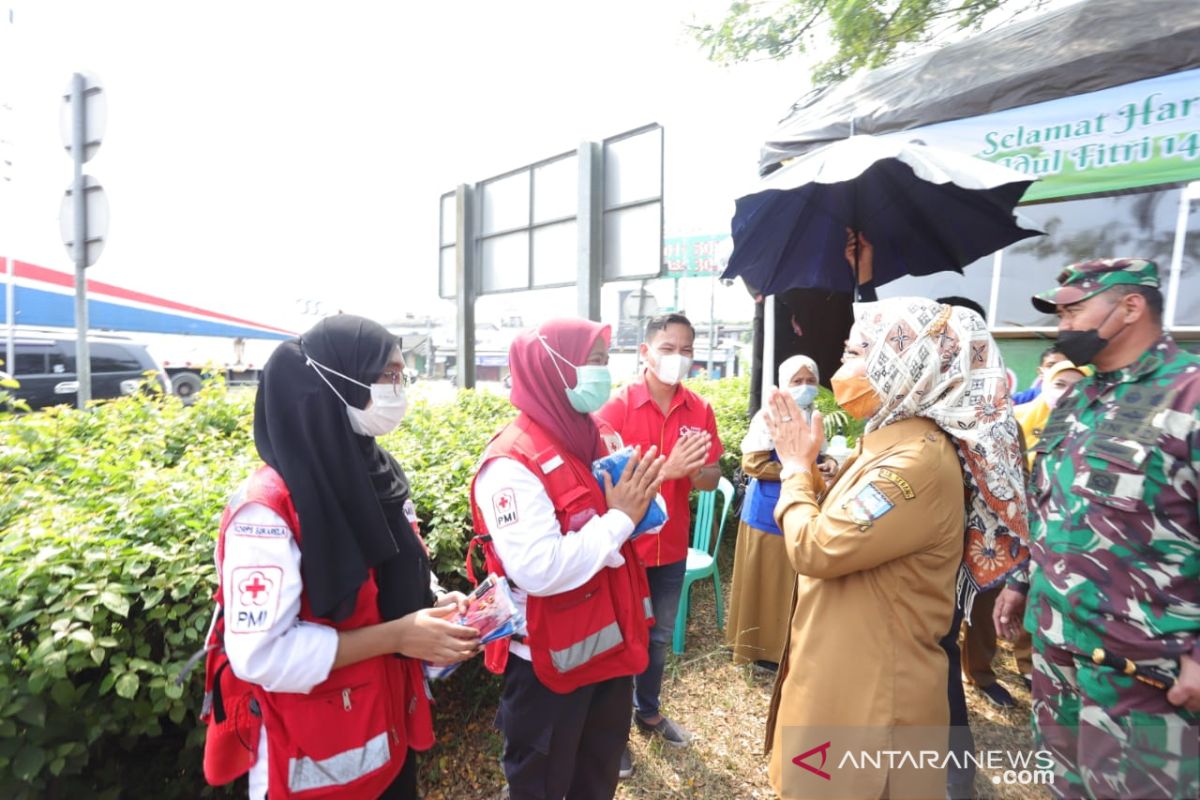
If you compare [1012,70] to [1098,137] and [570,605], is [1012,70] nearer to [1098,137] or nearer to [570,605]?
[1098,137]

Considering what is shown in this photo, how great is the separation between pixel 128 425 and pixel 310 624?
3.36m

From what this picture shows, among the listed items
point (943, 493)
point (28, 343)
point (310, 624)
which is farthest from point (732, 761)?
point (28, 343)

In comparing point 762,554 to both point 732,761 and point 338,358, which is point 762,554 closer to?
point 732,761

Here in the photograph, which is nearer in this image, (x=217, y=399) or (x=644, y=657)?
(x=644, y=657)

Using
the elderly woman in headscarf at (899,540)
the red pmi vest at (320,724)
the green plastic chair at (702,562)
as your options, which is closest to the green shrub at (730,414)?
the green plastic chair at (702,562)

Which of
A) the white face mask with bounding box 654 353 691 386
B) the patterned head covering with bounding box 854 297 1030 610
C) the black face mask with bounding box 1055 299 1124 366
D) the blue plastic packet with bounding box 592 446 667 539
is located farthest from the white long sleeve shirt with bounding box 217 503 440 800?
the black face mask with bounding box 1055 299 1124 366

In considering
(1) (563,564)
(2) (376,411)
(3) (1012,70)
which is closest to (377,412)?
(2) (376,411)

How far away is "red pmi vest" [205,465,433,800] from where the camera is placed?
52.8 inches

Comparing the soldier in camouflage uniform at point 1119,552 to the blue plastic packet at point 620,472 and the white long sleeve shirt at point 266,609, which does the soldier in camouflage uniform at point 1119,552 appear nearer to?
the blue plastic packet at point 620,472

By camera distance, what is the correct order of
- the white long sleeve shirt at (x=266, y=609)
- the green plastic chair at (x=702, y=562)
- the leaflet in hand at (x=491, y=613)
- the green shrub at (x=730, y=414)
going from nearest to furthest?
the white long sleeve shirt at (x=266, y=609)
the leaflet in hand at (x=491, y=613)
the green plastic chair at (x=702, y=562)
the green shrub at (x=730, y=414)

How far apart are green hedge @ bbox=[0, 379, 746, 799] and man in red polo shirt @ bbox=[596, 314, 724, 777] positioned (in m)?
0.90

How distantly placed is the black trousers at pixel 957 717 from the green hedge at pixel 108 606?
1.92m

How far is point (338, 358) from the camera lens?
58.7 inches

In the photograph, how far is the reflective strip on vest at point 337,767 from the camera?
135cm
